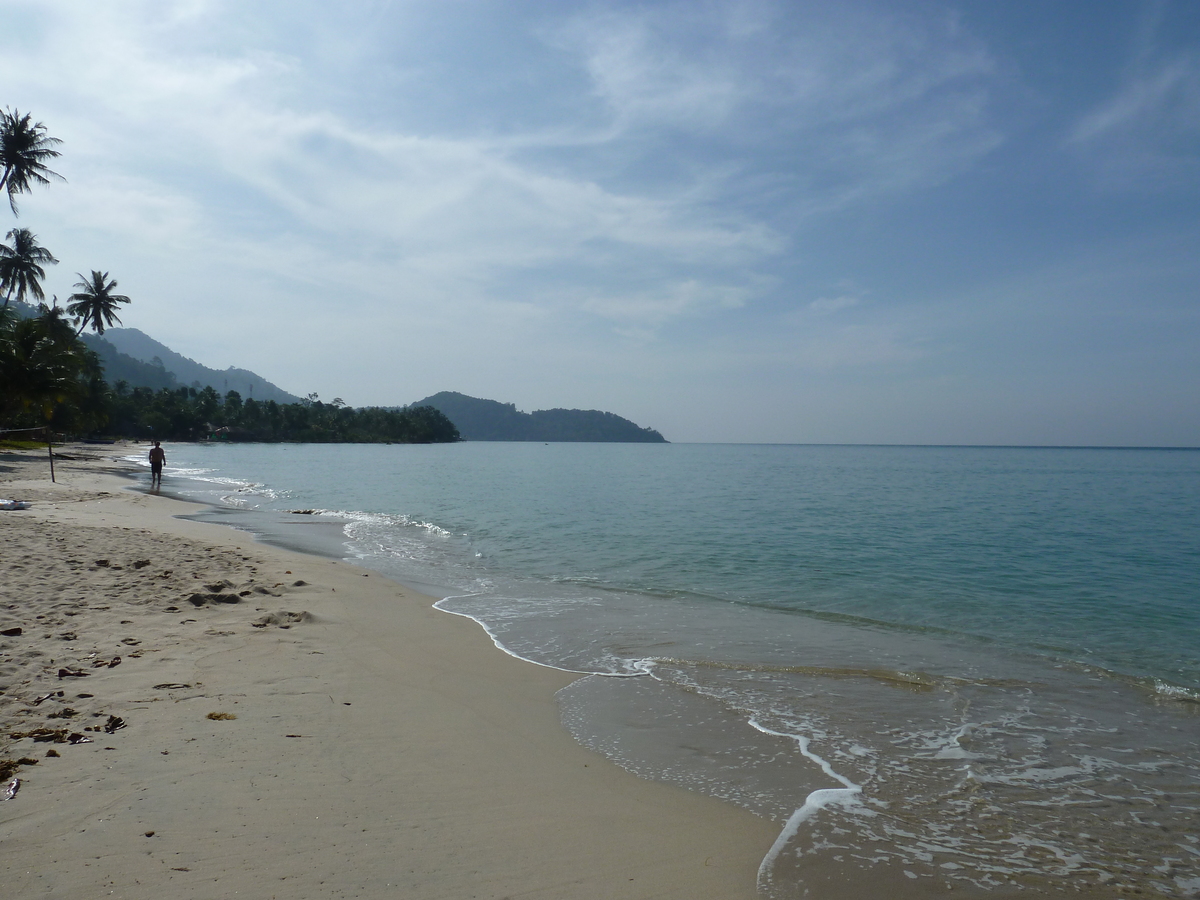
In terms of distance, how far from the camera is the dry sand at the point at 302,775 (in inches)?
129

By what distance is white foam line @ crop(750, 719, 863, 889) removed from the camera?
377 centimetres

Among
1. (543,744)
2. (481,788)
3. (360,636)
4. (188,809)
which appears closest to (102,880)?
(188,809)

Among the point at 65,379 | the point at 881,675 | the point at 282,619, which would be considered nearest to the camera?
the point at 881,675

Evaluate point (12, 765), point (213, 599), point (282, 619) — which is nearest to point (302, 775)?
point (12, 765)

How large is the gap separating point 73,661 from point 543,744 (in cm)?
437

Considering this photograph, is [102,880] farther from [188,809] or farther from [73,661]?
[73,661]

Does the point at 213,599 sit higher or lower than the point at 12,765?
lower

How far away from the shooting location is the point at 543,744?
5.34m

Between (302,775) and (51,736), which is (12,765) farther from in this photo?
(302,775)

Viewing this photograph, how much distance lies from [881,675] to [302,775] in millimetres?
6319

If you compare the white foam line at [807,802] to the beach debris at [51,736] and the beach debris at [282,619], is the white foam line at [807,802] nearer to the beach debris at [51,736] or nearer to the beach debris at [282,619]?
the beach debris at [51,736]

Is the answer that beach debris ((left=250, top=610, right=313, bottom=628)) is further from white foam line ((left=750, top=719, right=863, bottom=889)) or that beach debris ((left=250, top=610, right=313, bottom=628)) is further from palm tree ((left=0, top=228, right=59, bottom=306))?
palm tree ((left=0, top=228, right=59, bottom=306))

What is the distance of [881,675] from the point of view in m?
7.54

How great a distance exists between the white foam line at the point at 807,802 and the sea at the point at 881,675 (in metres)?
0.02
